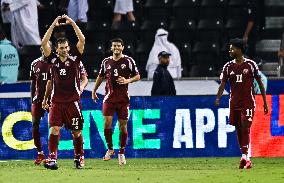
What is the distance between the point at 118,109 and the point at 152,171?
2.74 m

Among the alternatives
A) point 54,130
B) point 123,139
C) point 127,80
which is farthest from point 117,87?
point 54,130

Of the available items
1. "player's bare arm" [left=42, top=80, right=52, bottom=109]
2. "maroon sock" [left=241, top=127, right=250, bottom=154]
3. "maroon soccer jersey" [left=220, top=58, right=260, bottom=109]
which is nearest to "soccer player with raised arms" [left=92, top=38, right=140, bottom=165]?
"player's bare arm" [left=42, top=80, right=52, bottom=109]

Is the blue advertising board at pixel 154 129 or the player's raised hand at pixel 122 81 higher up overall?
the player's raised hand at pixel 122 81

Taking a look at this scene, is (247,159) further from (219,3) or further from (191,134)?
(219,3)

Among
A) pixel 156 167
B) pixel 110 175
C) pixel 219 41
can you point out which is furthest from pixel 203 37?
pixel 110 175

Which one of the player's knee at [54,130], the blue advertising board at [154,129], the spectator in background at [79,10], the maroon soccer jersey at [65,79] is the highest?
the spectator in background at [79,10]

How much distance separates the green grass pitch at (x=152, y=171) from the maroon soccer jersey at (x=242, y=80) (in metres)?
1.03

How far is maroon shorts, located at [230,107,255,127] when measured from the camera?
16844 millimetres

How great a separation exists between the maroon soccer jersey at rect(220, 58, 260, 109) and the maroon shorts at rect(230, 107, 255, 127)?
0.06m

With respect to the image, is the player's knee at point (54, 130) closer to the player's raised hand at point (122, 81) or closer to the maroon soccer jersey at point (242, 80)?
the player's raised hand at point (122, 81)

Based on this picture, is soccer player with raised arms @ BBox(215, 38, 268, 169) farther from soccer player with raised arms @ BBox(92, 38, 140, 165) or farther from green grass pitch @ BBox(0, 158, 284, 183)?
soccer player with raised arms @ BBox(92, 38, 140, 165)

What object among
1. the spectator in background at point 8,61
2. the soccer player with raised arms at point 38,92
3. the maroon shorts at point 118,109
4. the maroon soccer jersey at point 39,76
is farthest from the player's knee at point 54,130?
the spectator in background at point 8,61

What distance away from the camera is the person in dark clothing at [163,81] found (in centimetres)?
2030

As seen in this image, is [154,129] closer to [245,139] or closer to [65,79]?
[245,139]
